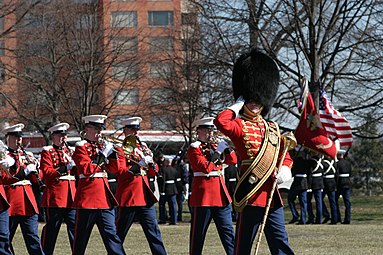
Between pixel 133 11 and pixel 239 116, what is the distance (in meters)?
20.0

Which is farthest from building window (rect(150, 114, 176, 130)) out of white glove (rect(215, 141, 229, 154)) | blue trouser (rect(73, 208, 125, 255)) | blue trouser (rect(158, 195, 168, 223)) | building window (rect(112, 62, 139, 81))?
blue trouser (rect(73, 208, 125, 255))

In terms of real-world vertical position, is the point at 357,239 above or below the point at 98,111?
below

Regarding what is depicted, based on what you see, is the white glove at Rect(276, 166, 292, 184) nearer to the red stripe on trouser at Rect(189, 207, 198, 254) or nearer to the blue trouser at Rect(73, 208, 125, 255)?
the blue trouser at Rect(73, 208, 125, 255)

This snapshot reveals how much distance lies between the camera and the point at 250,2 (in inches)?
892

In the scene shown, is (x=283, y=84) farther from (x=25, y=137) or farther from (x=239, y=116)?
(x=239, y=116)

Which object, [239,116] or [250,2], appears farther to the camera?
[250,2]

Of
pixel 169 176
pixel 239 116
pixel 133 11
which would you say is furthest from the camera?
pixel 133 11

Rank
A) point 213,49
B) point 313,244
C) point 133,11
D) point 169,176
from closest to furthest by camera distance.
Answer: point 313,244
point 169,176
point 213,49
point 133,11

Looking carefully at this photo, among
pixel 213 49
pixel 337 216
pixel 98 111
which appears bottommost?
pixel 337 216

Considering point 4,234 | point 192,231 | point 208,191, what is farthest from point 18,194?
point 208,191

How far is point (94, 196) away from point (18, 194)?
4.90 ft

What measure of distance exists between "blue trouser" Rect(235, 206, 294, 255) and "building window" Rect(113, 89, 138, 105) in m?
18.3

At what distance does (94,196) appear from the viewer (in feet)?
32.8

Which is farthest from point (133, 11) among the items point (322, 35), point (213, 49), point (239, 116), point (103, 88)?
point (239, 116)
